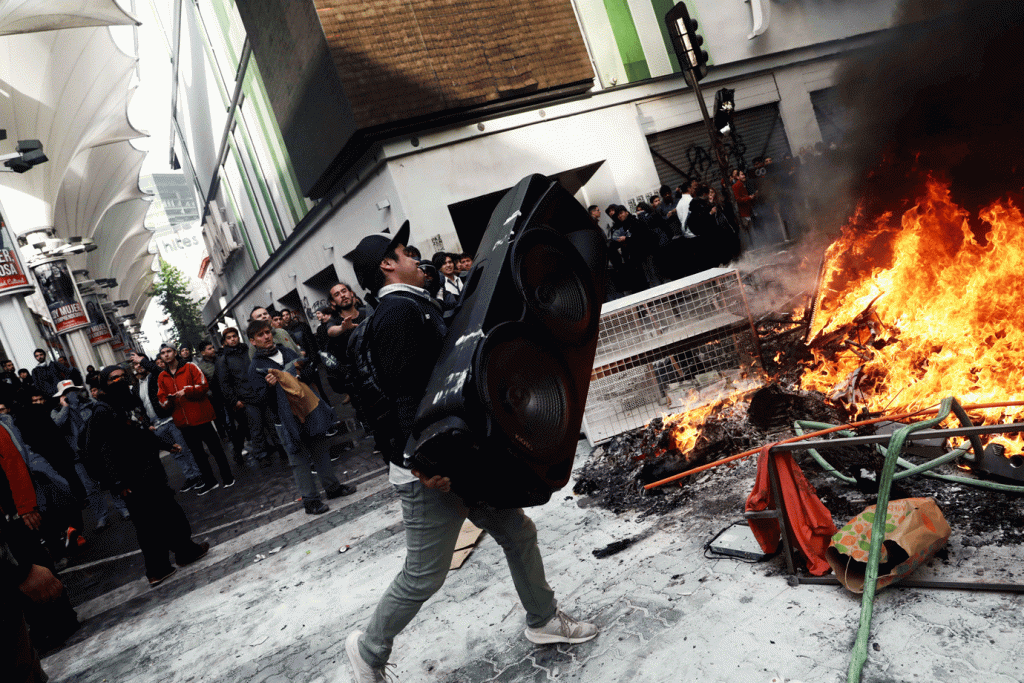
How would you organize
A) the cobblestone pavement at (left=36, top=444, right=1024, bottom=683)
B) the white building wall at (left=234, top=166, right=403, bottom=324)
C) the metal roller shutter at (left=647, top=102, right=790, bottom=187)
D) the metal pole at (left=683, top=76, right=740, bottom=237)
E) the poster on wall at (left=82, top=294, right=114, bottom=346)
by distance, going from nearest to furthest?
the cobblestone pavement at (left=36, top=444, right=1024, bottom=683) < the metal pole at (left=683, top=76, right=740, bottom=237) < the white building wall at (left=234, top=166, right=403, bottom=324) < the metal roller shutter at (left=647, top=102, right=790, bottom=187) < the poster on wall at (left=82, top=294, right=114, bottom=346)

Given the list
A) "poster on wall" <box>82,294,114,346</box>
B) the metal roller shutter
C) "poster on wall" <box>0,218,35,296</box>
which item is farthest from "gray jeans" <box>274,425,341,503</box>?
"poster on wall" <box>82,294,114,346</box>

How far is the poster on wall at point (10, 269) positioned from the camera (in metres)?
16.4

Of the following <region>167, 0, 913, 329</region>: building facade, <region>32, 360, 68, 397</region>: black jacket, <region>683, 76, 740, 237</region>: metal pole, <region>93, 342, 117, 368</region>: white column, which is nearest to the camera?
<region>683, 76, 740, 237</region>: metal pole

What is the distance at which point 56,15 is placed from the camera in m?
15.0

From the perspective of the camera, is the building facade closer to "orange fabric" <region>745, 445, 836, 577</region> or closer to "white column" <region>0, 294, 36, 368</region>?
"white column" <region>0, 294, 36, 368</region>

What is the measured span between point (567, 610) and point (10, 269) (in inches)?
769

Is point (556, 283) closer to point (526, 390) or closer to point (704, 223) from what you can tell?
point (526, 390)

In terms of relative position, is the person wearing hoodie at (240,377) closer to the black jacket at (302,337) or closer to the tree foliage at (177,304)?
the black jacket at (302,337)

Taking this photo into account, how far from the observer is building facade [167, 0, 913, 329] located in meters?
10.5

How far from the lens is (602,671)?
2.65 meters

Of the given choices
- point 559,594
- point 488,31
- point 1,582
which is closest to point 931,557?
point 559,594

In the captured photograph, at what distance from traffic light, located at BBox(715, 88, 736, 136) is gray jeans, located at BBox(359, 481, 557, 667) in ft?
35.6

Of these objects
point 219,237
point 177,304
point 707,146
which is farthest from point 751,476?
point 177,304

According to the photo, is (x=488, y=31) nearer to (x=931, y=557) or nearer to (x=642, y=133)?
(x=642, y=133)
